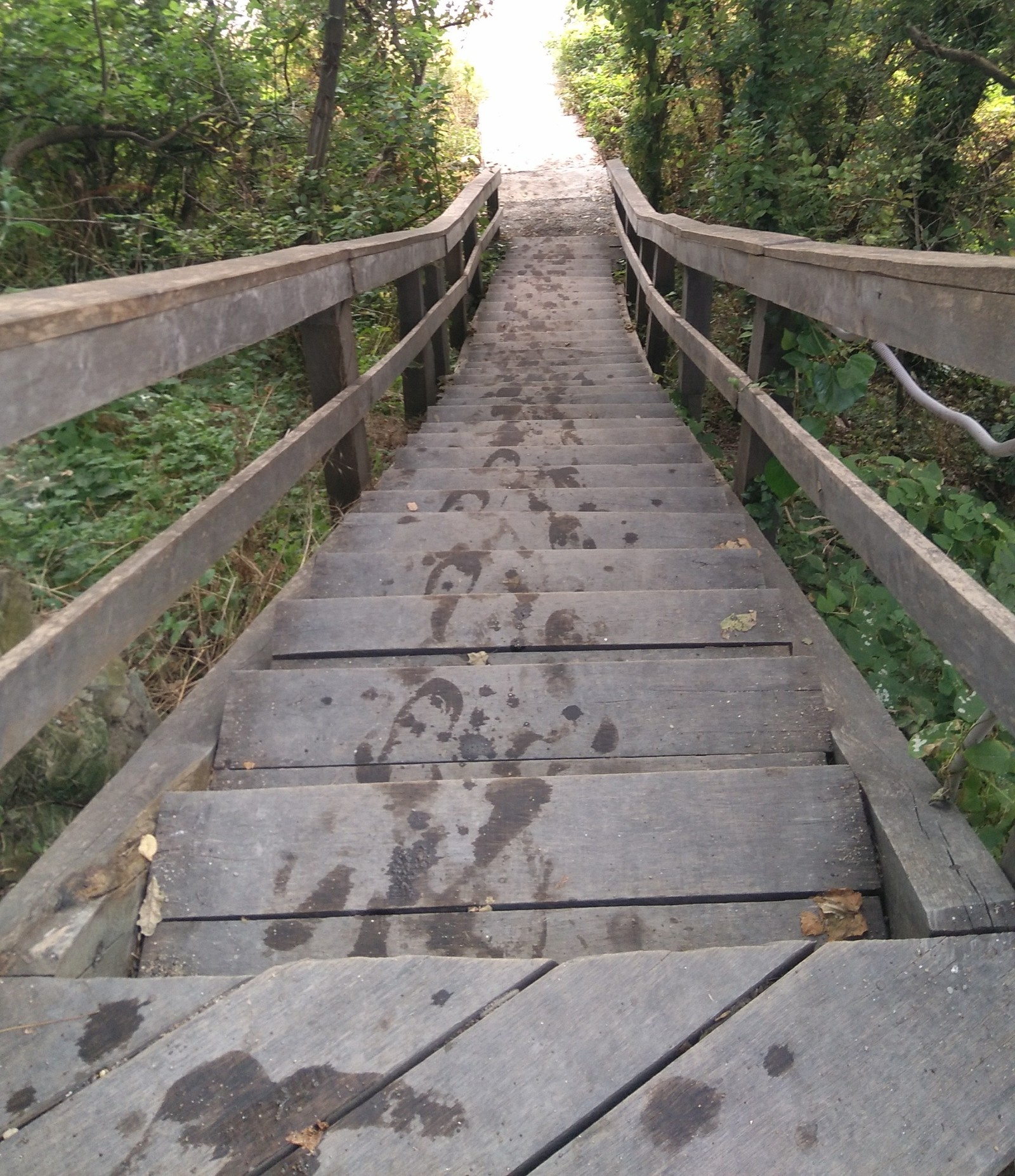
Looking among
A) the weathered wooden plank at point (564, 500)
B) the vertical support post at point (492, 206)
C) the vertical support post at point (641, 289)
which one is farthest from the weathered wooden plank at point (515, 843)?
the vertical support post at point (492, 206)

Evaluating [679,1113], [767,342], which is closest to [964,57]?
[767,342]

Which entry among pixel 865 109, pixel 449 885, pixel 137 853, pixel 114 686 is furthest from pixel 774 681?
pixel 865 109

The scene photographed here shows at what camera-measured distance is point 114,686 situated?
93.0 inches

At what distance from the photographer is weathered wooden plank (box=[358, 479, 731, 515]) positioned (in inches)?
113

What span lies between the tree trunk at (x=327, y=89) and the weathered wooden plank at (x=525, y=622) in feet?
17.2

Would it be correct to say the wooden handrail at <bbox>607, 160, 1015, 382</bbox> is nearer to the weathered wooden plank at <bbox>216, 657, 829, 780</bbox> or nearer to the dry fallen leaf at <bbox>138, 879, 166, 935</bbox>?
the weathered wooden plank at <bbox>216, 657, 829, 780</bbox>

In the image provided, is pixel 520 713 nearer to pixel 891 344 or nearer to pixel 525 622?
pixel 525 622

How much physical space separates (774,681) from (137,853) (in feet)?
4.44

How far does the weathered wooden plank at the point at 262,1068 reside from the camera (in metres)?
0.95

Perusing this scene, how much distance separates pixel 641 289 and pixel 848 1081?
6.05 meters

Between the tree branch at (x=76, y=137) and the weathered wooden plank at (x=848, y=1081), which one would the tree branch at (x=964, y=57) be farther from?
the weathered wooden plank at (x=848, y=1081)

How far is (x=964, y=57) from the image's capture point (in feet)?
17.1

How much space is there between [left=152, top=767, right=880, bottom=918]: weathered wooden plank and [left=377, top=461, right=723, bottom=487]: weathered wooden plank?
172cm

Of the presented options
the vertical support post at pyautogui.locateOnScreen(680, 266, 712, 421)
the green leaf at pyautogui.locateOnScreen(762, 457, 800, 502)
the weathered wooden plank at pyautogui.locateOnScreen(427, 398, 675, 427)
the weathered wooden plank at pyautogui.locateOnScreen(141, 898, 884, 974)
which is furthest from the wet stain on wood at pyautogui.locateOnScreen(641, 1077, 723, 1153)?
the weathered wooden plank at pyautogui.locateOnScreen(427, 398, 675, 427)
